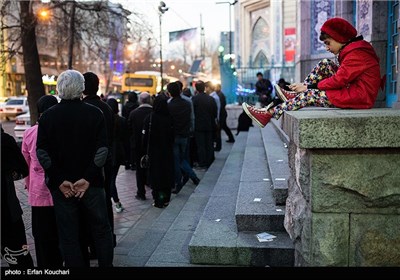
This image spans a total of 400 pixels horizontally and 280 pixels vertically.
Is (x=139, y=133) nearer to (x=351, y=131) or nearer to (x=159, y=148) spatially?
(x=159, y=148)

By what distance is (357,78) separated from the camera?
13.5 feet

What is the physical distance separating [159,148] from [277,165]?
6.39 ft

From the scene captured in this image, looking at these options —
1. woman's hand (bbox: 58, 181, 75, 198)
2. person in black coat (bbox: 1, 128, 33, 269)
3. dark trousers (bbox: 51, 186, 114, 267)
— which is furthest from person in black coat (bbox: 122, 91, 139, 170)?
woman's hand (bbox: 58, 181, 75, 198)

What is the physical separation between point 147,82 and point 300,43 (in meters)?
31.6

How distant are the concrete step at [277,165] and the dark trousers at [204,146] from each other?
1333 millimetres

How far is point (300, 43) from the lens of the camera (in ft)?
40.5

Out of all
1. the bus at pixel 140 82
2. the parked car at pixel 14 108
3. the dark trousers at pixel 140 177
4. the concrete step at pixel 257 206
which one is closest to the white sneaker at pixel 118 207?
the dark trousers at pixel 140 177

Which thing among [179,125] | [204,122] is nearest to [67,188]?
[179,125]

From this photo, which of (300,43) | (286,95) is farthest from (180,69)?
(286,95)

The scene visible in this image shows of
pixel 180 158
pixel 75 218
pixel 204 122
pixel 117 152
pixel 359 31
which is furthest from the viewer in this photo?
pixel 204 122

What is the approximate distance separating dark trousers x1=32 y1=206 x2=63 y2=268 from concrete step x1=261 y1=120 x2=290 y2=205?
2.34 metres

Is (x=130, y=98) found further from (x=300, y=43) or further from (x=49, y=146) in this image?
(x=49, y=146)

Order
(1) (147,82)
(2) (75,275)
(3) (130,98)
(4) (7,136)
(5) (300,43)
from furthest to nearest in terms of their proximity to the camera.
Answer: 1. (1) (147,82)
2. (5) (300,43)
3. (3) (130,98)
4. (4) (7,136)
5. (2) (75,275)

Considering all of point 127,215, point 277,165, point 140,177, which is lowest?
point 127,215
